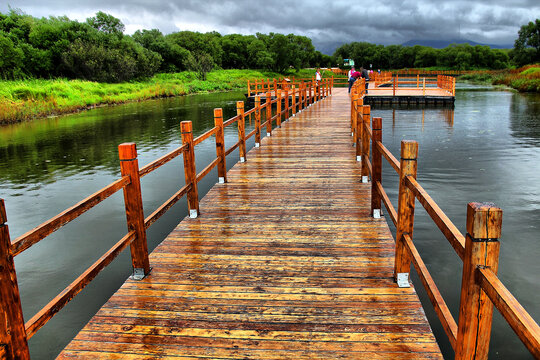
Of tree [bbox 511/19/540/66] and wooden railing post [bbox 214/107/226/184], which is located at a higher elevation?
tree [bbox 511/19/540/66]

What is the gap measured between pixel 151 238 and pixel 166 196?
109 inches

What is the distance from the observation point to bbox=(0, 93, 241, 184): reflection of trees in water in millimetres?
14039

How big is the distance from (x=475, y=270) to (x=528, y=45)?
109m

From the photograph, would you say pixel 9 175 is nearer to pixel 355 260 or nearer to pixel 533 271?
pixel 355 260

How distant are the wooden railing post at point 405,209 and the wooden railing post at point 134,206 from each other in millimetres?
2249

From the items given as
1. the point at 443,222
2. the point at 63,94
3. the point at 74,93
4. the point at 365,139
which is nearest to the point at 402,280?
the point at 443,222

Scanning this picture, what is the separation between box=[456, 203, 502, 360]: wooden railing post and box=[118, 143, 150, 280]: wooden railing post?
2.79 m

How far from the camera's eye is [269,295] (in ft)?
11.7

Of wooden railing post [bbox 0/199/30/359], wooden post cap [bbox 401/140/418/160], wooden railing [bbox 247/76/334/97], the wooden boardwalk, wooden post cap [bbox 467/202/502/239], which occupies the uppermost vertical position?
wooden railing [bbox 247/76/334/97]

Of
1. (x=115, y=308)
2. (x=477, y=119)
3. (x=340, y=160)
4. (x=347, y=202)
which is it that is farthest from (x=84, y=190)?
(x=477, y=119)

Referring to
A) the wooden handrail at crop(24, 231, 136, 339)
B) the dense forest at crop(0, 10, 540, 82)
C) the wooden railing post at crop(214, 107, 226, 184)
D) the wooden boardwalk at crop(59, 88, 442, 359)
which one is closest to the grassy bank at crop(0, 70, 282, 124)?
the dense forest at crop(0, 10, 540, 82)

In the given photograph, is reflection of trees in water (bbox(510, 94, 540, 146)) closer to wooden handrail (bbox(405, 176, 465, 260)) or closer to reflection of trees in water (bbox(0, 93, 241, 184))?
reflection of trees in water (bbox(0, 93, 241, 184))

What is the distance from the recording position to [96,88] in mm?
37219

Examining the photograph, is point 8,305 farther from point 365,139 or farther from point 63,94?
point 63,94
